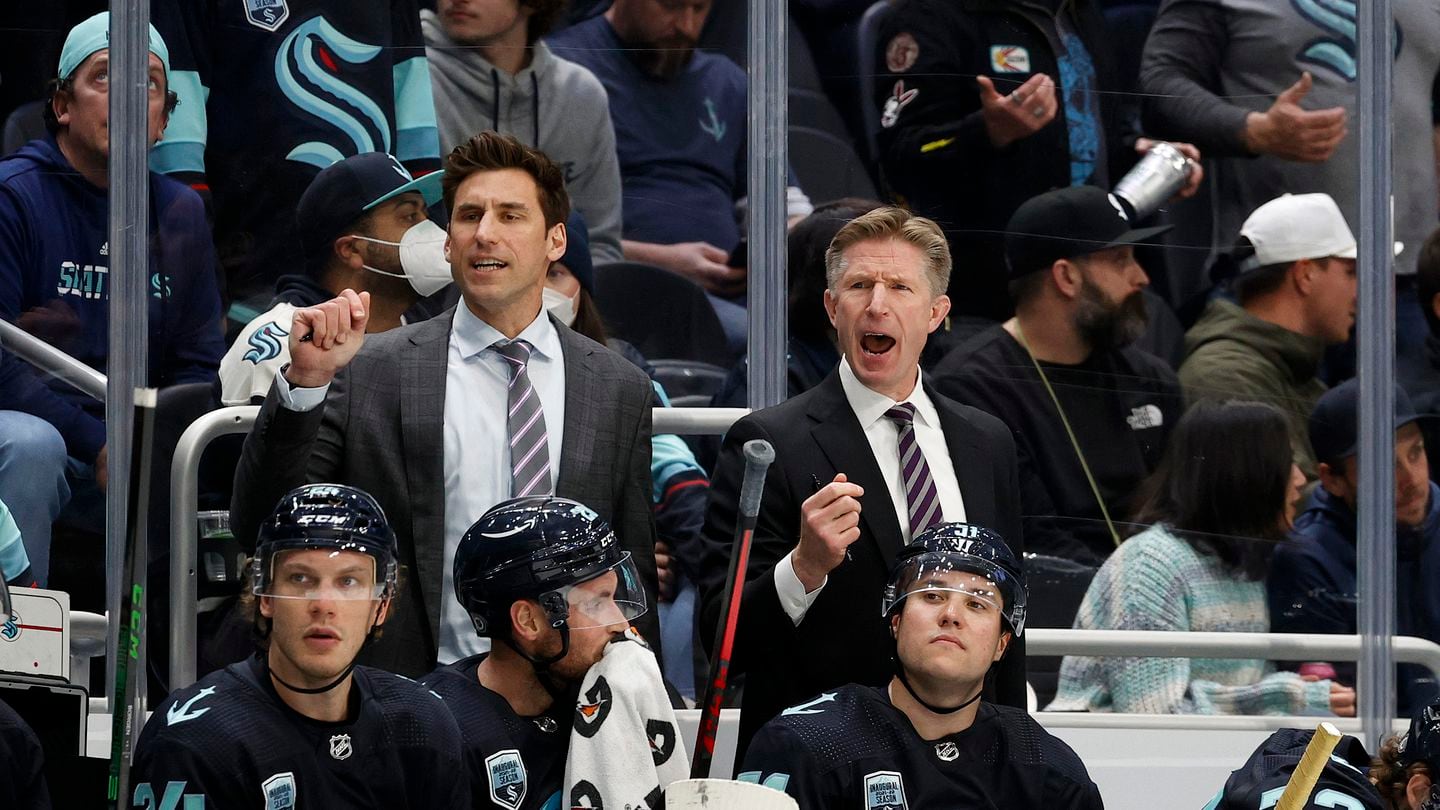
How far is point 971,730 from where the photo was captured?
2906 millimetres

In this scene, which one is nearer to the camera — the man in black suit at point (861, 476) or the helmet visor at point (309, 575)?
the helmet visor at point (309, 575)

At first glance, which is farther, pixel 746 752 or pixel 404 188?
pixel 404 188

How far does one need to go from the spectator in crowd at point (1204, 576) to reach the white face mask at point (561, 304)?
117cm

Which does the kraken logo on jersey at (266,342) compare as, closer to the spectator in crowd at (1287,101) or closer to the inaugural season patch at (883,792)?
the inaugural season patch at (883,792)

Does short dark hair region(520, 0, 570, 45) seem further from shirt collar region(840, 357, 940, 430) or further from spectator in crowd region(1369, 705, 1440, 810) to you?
spectator in crowd region(1369, 705, 1440, 810)

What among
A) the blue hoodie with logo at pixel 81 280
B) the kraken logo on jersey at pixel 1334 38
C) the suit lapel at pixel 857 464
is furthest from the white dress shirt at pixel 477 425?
the kraken logo on jersey at pixel 1334 38

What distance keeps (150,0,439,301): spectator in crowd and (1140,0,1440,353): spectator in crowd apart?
1.55 metres

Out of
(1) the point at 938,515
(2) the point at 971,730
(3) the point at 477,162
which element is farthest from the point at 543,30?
(2) the point at 971,730

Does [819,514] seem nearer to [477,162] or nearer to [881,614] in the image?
[881,614]

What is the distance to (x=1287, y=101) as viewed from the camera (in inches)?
168

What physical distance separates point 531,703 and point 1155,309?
192cm

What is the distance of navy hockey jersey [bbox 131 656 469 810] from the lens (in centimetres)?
261

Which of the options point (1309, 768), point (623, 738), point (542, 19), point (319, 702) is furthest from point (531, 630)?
point (542, 19)

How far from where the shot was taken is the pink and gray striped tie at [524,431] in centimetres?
311
